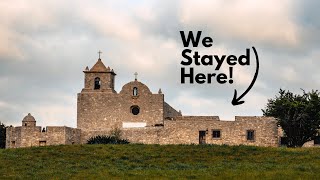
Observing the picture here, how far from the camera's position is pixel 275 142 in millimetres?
68250

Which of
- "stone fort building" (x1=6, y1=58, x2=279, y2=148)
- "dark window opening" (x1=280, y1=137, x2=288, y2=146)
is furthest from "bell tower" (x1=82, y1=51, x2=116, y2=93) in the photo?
"dark window opening" (x1=280, y1=137, x2=288, y2=146)

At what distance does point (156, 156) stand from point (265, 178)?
12.0 m

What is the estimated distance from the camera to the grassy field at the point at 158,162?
117 ft

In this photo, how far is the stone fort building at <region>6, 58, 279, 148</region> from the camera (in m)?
68.4

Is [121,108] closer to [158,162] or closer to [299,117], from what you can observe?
[299,117]

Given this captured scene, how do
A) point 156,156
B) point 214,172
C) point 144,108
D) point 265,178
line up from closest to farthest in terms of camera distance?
point 265,178 → point 214,172 → point 156,156 → point 144,108

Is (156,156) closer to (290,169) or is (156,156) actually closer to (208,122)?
(290,169)

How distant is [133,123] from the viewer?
247 ft

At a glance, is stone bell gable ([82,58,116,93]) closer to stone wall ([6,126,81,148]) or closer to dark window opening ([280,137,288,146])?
stone wall ([6,126,81,148])

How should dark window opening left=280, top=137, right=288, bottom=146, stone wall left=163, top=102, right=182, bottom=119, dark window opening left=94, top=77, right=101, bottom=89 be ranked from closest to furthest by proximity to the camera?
dark window opening left=280, top=137, right=288, bottom=146, stone wall left=163, top=102, right=182, bottom=119, dark window opening left=94, top=77, right=101, bottom=89

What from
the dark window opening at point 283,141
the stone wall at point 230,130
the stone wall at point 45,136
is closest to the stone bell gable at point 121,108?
the stone wall at point 45,136

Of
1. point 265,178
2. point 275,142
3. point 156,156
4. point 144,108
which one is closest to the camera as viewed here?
point 265,178

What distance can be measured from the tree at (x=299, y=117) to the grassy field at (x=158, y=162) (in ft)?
79.1

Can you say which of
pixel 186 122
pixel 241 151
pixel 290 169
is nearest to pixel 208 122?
pixel 186 122
